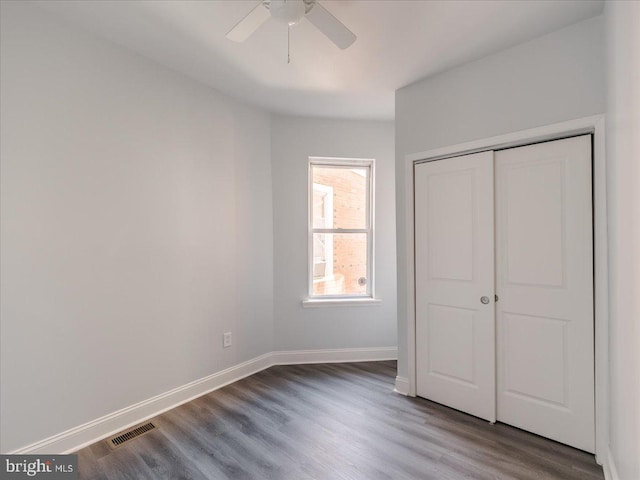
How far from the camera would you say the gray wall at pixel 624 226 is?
1.20m

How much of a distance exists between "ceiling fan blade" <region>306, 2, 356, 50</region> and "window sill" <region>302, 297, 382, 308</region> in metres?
2.50

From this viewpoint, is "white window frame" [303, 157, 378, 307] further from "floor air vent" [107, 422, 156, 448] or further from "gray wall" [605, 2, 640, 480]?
"gray wall" [605, 2, 640, 480]

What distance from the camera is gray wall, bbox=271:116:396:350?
3.49 m

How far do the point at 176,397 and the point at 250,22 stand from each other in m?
2.70

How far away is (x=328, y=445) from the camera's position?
2037 millimetres

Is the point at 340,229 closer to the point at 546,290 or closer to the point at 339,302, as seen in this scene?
the point at 339,302

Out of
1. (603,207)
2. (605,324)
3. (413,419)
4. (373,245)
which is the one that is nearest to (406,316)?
(413,419)

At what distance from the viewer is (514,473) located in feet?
5.87

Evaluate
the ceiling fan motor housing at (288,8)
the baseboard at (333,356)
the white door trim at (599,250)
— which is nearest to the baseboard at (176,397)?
the baseboard at (333,356)

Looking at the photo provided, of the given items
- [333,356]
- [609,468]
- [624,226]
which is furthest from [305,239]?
[609,468]

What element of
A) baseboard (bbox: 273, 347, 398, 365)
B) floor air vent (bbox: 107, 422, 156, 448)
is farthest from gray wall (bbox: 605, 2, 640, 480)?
floor air vent (bbox: 107, 422, 156, 448)

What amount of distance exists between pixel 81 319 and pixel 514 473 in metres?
2.77

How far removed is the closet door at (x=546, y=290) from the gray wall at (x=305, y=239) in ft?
4.83

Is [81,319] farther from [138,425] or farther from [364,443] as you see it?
[364,443]
